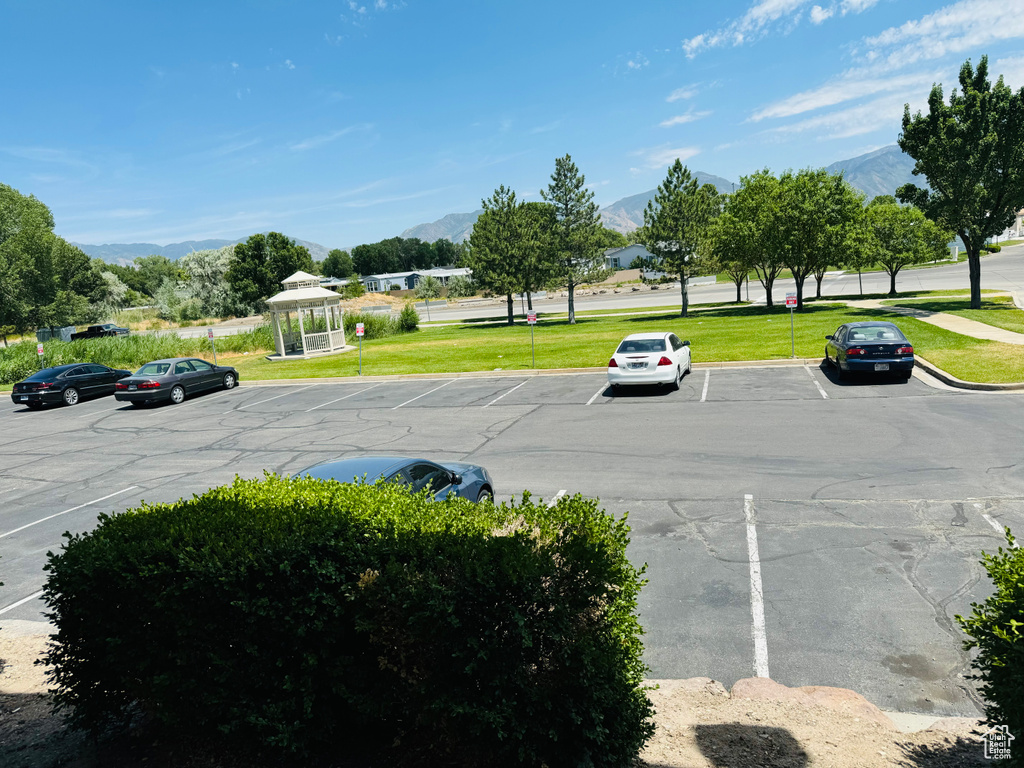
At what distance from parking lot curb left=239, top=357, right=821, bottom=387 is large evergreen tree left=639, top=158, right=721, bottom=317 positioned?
20132mm

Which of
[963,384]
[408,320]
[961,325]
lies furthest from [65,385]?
[961,325]

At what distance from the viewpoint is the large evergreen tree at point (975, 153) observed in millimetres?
28438

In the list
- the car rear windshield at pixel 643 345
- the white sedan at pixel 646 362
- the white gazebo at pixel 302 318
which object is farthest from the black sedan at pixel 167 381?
the car rear windshield at pixel 643 345

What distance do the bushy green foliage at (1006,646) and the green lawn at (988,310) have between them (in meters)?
25.2

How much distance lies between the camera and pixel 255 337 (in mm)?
39062

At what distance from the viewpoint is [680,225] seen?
4050cm

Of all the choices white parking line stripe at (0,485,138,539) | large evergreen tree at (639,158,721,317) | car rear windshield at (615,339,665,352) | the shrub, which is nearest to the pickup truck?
the shrub

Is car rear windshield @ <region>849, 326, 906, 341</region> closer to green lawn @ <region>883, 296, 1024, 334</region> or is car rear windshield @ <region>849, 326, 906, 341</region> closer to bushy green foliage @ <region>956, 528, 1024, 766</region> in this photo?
green lawn @ <region>883, 296, 1024, 334</region>

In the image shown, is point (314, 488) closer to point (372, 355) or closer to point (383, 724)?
point (383, 724)

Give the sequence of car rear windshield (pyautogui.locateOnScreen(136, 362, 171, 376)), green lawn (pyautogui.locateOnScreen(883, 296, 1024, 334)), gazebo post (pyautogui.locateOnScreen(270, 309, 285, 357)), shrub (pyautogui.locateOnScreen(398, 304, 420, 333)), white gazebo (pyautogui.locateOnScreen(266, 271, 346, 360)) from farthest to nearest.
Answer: shrub (pyautogui.locateOnScreen(398, 304, 420, 333)) → gazebo post (pyautogui.locateOnScreen(270, 309, 285, 357)) → white gazebo (pyautogui.locateOnScreen(266, 271, 346, 360)) → green lawn (pyautogui.locateOnScreen(883, 296, 1024, 334)) → car rear windshield (pyautogui.locateOnScreen(136, 362, 171, 376))

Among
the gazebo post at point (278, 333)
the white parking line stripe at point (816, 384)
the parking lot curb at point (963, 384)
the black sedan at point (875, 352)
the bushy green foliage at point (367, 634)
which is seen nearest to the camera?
the bushy green foliage at point (367, 634)

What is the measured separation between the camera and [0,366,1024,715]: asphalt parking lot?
5918 mm

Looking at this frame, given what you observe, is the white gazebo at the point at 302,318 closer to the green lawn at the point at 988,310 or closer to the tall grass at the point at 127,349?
the tall grass at the point at 127,349

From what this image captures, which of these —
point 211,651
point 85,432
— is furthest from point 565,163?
point 211,651
